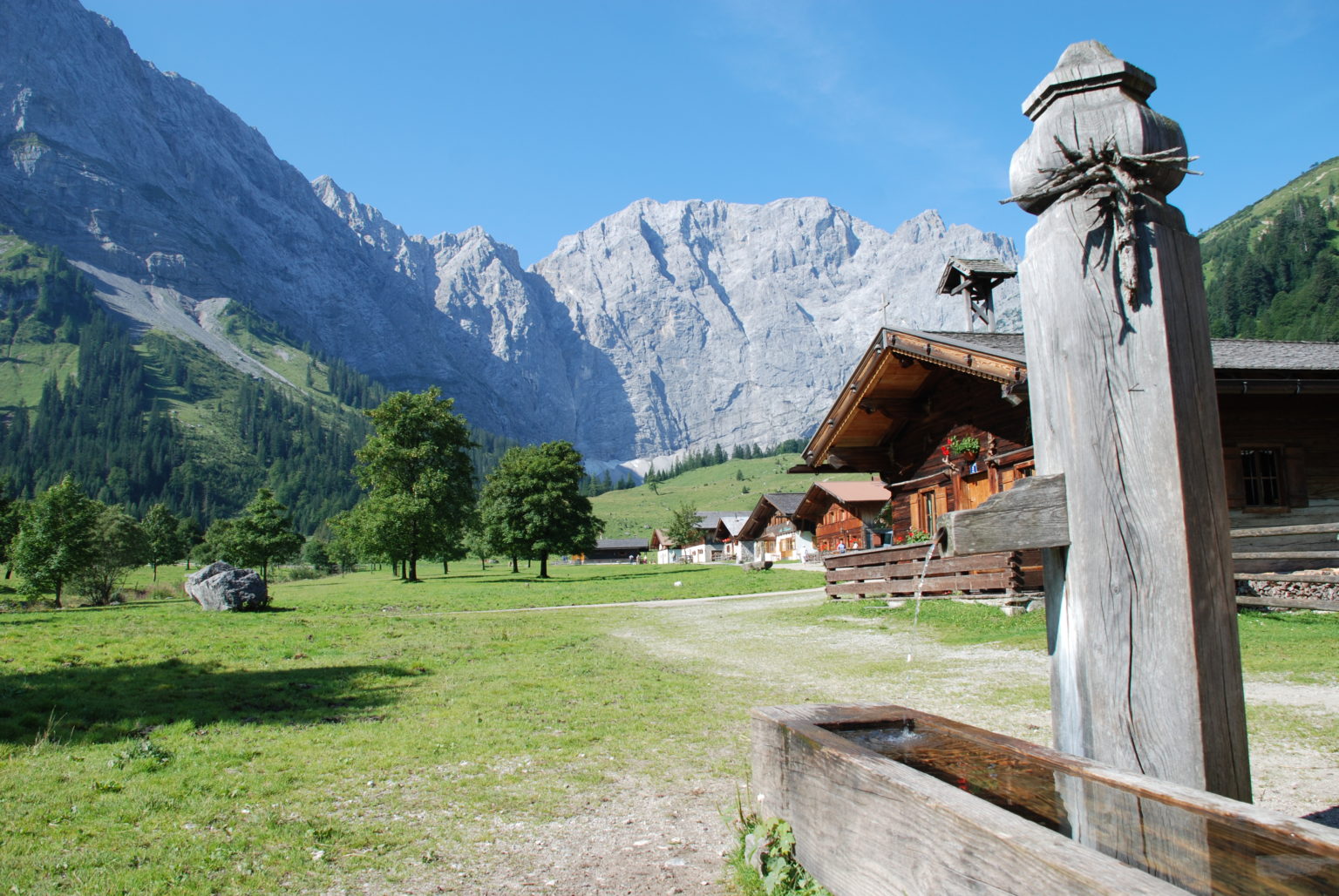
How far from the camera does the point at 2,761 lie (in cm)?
626

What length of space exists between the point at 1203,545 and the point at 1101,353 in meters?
0.77

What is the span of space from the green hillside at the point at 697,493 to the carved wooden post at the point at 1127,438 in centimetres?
12493

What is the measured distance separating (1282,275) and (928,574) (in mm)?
152012

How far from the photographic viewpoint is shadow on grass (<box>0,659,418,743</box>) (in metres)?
7.60

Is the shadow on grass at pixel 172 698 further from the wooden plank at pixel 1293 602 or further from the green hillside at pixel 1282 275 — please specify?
the green hillside at pixel 1282 275

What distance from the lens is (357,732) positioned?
24.6 ft

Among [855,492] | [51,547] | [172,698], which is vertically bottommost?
[172,698]

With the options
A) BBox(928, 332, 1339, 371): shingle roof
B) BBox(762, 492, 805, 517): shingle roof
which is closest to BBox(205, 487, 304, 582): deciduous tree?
BBox(762, 492, 805, 517): shingle roof

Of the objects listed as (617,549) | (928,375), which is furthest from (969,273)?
(617,549)

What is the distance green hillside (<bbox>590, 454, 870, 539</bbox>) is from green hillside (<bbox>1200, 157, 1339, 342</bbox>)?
68.7m

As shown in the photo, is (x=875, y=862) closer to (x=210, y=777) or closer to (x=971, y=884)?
(x=971, y=884)

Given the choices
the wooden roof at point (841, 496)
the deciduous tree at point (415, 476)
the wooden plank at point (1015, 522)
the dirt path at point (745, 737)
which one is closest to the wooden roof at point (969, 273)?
the dirt path at point (745, 737)

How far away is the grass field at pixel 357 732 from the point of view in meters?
4.55

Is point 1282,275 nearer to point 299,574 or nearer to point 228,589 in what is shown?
point 299,574
